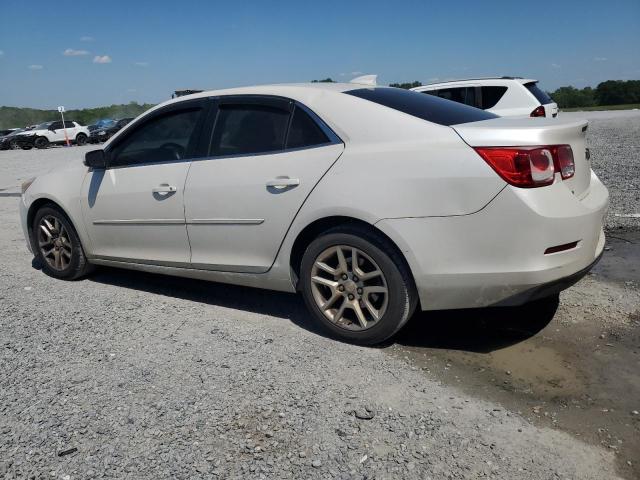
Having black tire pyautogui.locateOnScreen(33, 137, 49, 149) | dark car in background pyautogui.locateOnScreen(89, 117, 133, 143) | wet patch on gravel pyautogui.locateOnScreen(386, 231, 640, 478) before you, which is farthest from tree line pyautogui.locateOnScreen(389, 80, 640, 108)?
wet patch on gravel pyautogui.locateOnScreen(386, 231, 640, 478)

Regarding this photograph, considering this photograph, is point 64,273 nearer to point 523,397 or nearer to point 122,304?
point 122,304

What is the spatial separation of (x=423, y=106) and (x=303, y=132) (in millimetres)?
782

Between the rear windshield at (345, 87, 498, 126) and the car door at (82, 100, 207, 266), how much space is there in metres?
1.29

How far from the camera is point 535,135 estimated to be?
9.77ft

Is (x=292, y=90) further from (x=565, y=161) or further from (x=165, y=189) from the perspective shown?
(x=565, y=161)

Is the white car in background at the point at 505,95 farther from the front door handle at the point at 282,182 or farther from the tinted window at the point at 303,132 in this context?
the front door handle at the point at 282,182

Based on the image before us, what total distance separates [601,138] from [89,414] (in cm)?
1613

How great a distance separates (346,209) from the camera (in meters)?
3.31

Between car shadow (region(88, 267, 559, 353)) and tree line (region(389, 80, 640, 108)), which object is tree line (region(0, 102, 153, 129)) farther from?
car shadow (region(88, 267, 559, 353))

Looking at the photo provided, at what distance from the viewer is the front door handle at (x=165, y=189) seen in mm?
4088

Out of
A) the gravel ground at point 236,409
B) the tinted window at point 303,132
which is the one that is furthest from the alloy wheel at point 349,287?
the tinted window at point 303,132

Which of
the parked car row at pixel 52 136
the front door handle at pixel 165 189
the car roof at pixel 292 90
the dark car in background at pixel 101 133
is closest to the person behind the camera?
the car roof at pixel 292 90

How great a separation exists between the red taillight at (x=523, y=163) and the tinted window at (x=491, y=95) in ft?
30.7

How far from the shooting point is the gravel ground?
7.91 feet
